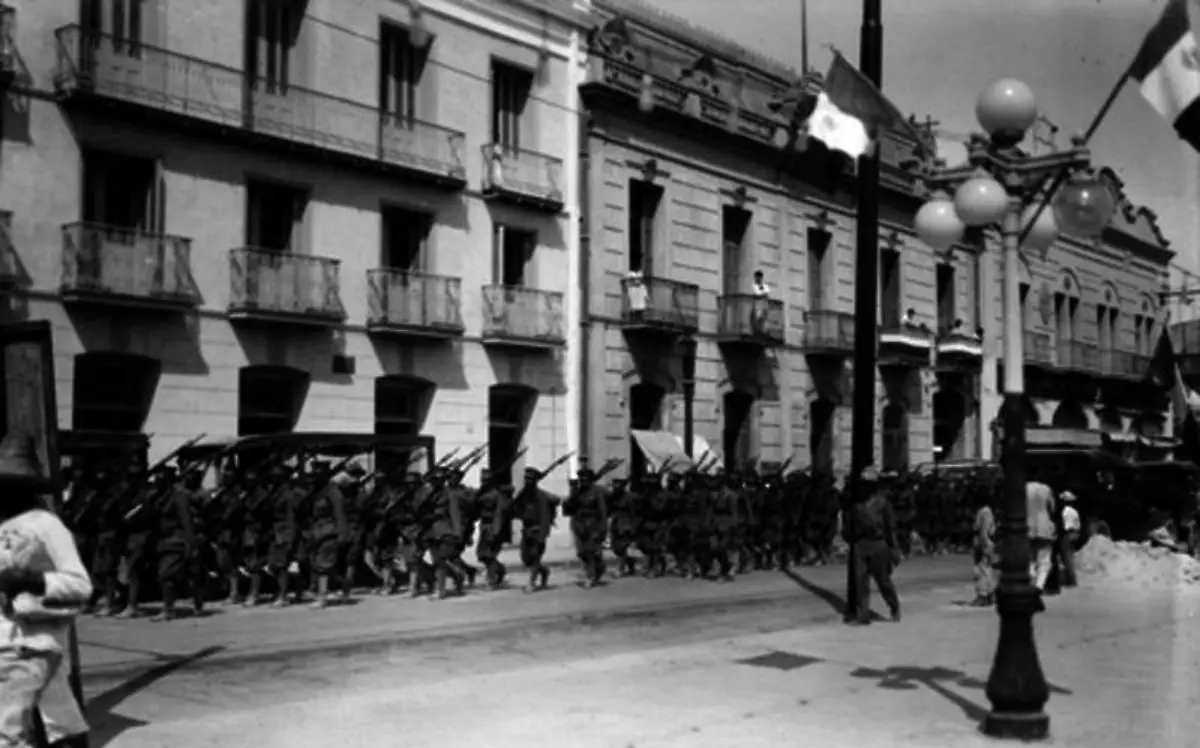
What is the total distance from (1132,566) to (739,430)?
13090mm

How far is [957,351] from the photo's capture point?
39.9m

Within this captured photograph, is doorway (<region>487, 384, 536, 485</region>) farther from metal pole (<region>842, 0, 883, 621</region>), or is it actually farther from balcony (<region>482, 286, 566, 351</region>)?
metal pole (<region>842, 0, 883, 621</region>)

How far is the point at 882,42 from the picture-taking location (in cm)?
1488

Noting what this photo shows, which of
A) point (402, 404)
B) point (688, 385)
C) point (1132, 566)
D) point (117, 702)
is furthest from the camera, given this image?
point (688, 385)

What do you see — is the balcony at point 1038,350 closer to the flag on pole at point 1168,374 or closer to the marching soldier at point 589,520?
the flag on pole at point 1168,374

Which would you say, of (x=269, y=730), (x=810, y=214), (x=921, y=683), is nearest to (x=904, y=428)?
(x=810, y=214)

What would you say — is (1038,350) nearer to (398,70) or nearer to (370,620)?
(398,70)

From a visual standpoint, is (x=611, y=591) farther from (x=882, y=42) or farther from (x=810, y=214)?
(x=810, y=214)

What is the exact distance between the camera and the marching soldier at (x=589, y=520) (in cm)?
1908

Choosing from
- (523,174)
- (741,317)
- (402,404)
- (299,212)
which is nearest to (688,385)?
(741,317)

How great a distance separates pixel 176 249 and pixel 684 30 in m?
15.7

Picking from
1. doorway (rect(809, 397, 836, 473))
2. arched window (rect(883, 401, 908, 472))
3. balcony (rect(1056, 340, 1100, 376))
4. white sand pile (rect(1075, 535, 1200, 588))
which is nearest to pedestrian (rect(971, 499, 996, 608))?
white sand pile (rect(1075, 535, 1200, 588))

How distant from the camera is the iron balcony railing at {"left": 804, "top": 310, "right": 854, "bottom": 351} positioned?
112 feet

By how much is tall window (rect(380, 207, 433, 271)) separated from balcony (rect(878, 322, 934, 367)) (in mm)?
16127
